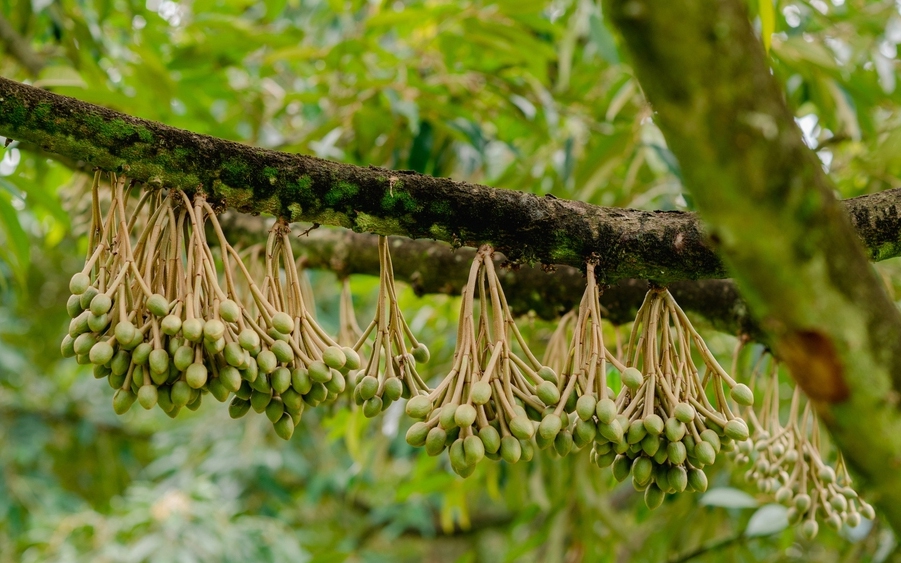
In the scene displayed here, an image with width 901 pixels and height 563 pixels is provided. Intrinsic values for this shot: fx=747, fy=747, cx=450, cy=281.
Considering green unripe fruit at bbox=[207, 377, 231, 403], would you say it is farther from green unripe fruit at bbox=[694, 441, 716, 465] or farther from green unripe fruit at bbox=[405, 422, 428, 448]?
green unripe fruit at bbox=[694, 441, 716, 465]

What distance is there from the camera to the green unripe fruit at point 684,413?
0.93 m

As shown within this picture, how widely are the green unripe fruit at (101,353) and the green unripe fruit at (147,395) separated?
0.06 metres

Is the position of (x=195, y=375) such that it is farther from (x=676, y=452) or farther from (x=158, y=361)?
(x=676, y=452)

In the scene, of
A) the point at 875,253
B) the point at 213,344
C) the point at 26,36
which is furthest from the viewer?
the point at 26,36

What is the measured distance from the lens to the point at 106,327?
3.04ft

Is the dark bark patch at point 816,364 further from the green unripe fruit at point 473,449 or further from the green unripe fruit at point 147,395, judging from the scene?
the green unripe fruit at point 147,395

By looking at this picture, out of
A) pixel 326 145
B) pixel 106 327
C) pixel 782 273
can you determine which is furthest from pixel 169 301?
pixel 326 145

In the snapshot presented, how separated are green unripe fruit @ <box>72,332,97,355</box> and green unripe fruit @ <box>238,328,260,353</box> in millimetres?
186

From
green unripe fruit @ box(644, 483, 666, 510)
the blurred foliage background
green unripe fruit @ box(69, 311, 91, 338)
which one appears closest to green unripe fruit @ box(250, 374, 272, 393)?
green unripe fruit @ box(69, 311, 91, 338)

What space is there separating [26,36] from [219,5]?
0.64m

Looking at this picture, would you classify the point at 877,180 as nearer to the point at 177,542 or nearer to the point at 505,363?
the point at 505,363

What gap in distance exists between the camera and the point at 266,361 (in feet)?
3.03

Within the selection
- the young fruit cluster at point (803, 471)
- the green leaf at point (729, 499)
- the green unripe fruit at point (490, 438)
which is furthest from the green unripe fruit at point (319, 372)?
the green leaf at point (729, 499)

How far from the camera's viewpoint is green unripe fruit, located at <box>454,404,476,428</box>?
88 cm
